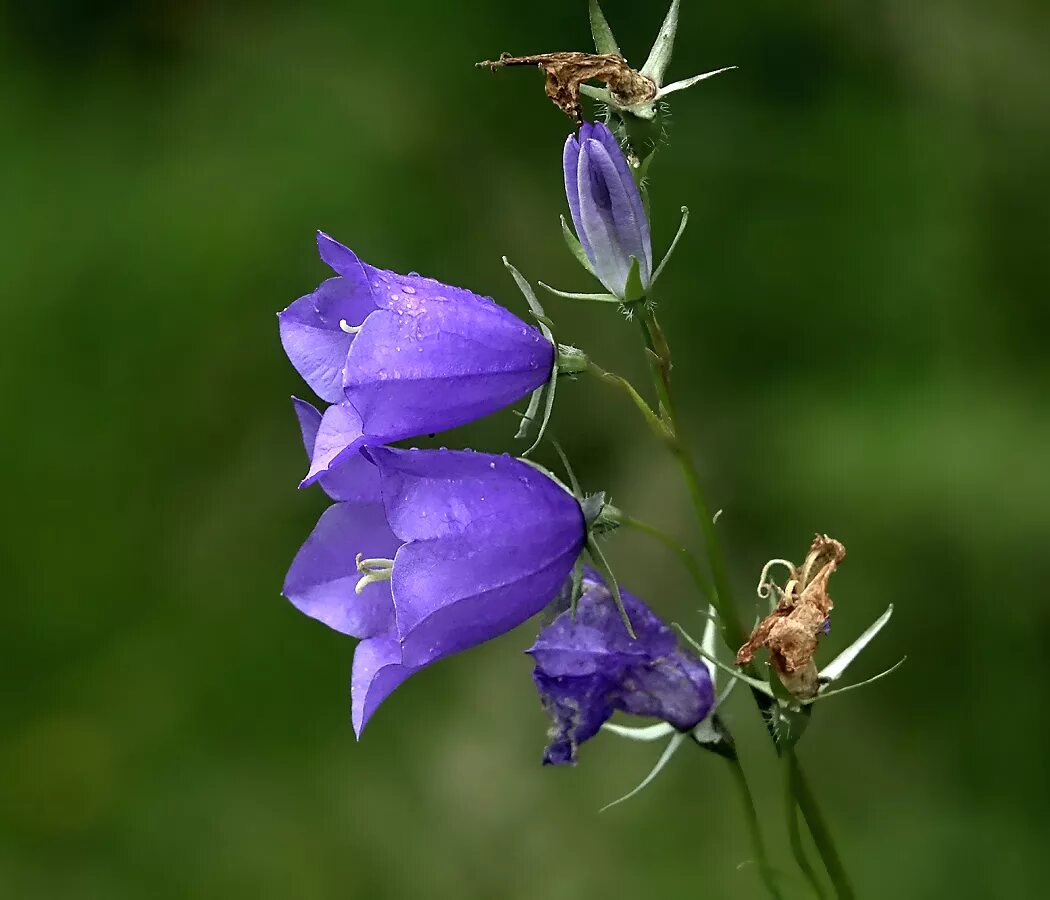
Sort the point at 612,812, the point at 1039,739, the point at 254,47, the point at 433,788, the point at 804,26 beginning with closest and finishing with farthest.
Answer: the point at 1039,739
the point at 612,812
the point at 433,788
the point at 804,26
the point at 254,47

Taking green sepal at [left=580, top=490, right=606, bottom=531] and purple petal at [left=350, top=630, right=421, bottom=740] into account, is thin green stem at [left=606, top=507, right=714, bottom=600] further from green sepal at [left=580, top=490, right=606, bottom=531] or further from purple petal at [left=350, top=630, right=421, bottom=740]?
purple petal at [left=350, top=630, right=421, bottom=740]

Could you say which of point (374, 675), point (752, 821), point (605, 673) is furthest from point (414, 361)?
point (752, 821)

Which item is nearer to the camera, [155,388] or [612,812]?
[612,812]

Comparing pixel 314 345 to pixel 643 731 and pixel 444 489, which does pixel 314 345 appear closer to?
pixel 444 489

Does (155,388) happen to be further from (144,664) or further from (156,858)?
(156,858)

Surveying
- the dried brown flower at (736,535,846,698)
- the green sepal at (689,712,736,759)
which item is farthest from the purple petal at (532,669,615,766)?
the dried brown flower at (736,535,846,698)

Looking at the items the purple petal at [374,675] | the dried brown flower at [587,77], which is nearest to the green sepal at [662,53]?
the dried brown flower at [587,77]

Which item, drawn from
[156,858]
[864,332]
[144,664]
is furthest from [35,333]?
[864,332]

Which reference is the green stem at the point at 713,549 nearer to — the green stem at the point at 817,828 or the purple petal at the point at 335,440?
the green stem at the point at 817,828
